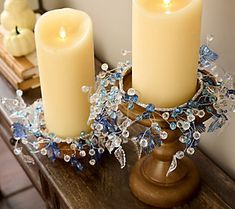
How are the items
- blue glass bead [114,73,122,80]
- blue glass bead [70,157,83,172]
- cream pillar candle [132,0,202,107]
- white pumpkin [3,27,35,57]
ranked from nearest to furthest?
1. cream pillar candle [132,0,202,107]
2. blue glass bead [114,73,122,80]
3. blue glass bead [70,157,83,172]
4. white pumpkin [3,27,35,57]

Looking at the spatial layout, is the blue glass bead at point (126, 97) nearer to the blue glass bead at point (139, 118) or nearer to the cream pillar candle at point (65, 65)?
the blue glass bead at point (139, 118)

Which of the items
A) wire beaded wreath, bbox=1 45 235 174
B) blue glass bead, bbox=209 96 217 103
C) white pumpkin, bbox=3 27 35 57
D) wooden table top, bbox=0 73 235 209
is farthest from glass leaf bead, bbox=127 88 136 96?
white pumpkin, bbox=3 27 35 57

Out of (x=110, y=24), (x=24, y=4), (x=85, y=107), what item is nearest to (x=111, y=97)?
(x=85, y=107)

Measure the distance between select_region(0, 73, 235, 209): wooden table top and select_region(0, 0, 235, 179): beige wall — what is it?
30 mm

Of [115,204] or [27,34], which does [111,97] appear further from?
[27,34]

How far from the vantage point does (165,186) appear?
760 mm

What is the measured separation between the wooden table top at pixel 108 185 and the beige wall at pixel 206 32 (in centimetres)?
3

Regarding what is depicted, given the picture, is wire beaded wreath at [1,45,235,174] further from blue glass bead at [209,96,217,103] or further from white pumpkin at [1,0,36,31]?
white pumpkin at [1,0,36,31]

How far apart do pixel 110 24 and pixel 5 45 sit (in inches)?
9.0

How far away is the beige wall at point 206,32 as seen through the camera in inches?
28.4

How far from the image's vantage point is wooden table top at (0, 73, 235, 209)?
78 cm

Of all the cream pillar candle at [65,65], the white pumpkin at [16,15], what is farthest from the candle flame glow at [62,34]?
the white pumpkin at [16,15]

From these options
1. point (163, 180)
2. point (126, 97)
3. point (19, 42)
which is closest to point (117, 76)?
point (126, 97)

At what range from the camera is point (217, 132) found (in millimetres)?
823
